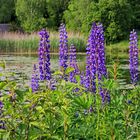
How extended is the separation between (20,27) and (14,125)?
6663 centimetres

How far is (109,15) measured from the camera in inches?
2308

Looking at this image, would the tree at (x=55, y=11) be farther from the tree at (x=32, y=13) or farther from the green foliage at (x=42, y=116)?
the green foliage at (x=42, y=116)

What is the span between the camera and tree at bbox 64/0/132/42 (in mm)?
58469

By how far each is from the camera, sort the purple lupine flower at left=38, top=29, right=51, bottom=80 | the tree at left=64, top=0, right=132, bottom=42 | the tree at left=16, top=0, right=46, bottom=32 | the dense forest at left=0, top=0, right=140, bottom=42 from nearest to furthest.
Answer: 1. the purple lupine flower at left=38, top=29, right=51, bottom=80
2. the tree at left=64, top=0, right=132, bottom=42
3. the dense forest at left=0, top=0, right=140, bottom=42
4. the tree at left=16, top=0, right=46, bottom=32

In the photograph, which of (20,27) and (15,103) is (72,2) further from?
(15,103)

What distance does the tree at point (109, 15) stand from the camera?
58.5 meters

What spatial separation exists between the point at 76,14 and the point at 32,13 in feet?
18.9

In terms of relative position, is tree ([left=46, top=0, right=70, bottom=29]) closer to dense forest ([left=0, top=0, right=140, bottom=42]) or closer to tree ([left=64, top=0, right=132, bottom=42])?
dense forest ([left=0, top=0, right=140, bottom=42])

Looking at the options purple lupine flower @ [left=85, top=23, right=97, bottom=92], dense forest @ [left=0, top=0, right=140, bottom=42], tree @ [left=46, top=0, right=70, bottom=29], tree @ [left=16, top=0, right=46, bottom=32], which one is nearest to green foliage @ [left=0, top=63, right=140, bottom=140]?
purple lupine flower @ [left=85, top=23, right=97, bottom=92]

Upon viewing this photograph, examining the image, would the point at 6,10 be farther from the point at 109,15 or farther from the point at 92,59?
the point at 92,59

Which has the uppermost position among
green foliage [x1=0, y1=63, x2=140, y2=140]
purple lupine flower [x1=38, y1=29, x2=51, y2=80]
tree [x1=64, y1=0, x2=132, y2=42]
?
tree [x1=64, y1=0, x2=132, y2=42]

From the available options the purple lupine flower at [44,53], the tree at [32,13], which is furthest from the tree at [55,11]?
the purple lupine flower at [44,53]

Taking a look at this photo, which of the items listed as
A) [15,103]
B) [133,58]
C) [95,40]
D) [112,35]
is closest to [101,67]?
[95,40]

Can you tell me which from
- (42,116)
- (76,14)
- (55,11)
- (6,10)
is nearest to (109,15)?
(76,14)
